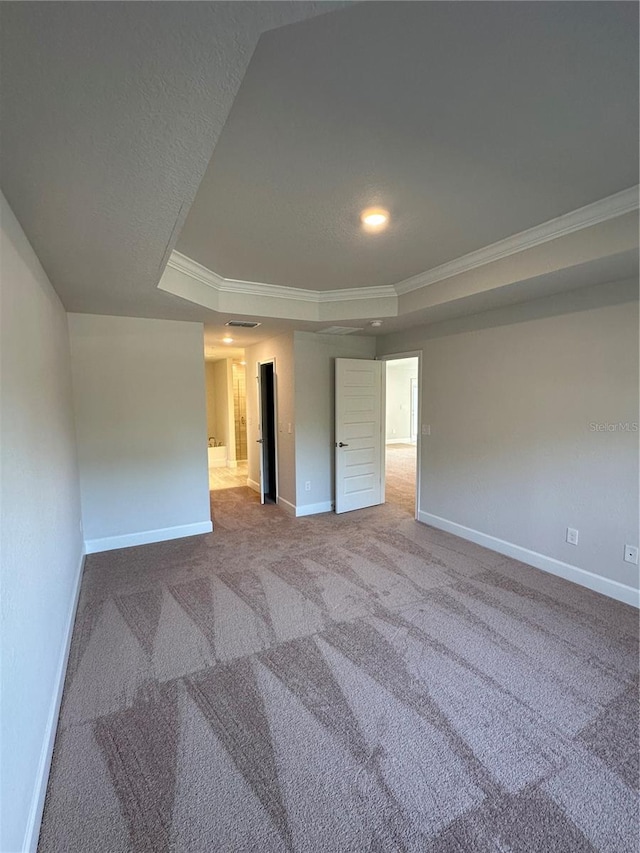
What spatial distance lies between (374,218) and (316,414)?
115 inches

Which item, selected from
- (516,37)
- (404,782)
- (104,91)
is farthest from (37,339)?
(404,782)

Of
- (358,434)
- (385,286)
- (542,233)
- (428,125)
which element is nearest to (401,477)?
(358,434)

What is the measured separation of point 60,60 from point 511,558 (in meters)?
4.23

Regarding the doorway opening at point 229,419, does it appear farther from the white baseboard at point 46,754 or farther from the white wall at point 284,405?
the white baseboard at point 46,754

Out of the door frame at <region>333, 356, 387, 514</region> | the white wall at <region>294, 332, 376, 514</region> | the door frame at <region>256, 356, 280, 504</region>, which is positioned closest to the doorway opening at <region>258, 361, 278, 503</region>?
the door frame at <region>256, 356, 280, 504</region>

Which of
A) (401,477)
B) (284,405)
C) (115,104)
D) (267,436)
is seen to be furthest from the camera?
(401,477)

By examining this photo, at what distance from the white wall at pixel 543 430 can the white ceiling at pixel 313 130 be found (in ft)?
1.70

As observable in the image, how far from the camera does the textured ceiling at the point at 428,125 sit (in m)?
1.16

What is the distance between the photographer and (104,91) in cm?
102

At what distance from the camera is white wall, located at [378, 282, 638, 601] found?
9.40 ft

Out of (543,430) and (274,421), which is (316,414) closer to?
(274,421)

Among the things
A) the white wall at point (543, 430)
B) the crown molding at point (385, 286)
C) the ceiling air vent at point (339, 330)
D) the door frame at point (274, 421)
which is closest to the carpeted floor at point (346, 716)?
the white wall at point (543, 430)

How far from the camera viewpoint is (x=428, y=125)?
1569 millimetres

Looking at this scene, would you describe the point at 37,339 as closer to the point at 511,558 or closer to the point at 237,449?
the point at 511,558
